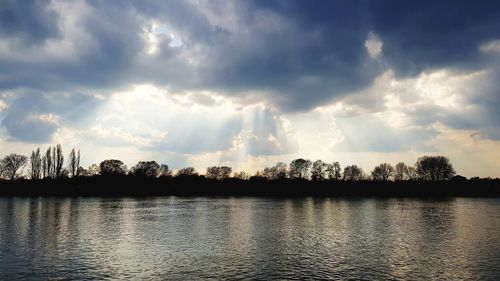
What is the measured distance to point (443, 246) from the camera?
3766 cm

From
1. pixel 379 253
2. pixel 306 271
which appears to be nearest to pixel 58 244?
pixel 306 271

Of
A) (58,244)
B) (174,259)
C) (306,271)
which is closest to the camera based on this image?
(306,271)

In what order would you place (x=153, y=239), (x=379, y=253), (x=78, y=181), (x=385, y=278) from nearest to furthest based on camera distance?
(x=385, y=278) → (x=379, y=253) → (x=153, y=239) → (x=78, y=181)

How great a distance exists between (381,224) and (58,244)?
39746 millimetres

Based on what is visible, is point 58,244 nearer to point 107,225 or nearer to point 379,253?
point 107,225

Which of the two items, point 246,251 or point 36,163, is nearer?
point 246,251

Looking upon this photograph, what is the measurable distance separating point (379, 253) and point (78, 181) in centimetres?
18338

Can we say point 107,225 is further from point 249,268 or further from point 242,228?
point 249,268

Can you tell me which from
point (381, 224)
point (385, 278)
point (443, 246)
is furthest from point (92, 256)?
point (381, 224)

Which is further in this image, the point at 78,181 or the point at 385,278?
the point at 78,181

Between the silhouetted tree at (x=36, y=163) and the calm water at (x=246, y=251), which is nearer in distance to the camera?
the calm water at (x=246, y=251)

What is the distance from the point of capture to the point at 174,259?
3070 centimetres

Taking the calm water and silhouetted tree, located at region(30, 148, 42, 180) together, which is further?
silhouetted tree, located at region(30, 148, 42, 180)

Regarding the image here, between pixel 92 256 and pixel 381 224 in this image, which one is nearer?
pixel 92 256
